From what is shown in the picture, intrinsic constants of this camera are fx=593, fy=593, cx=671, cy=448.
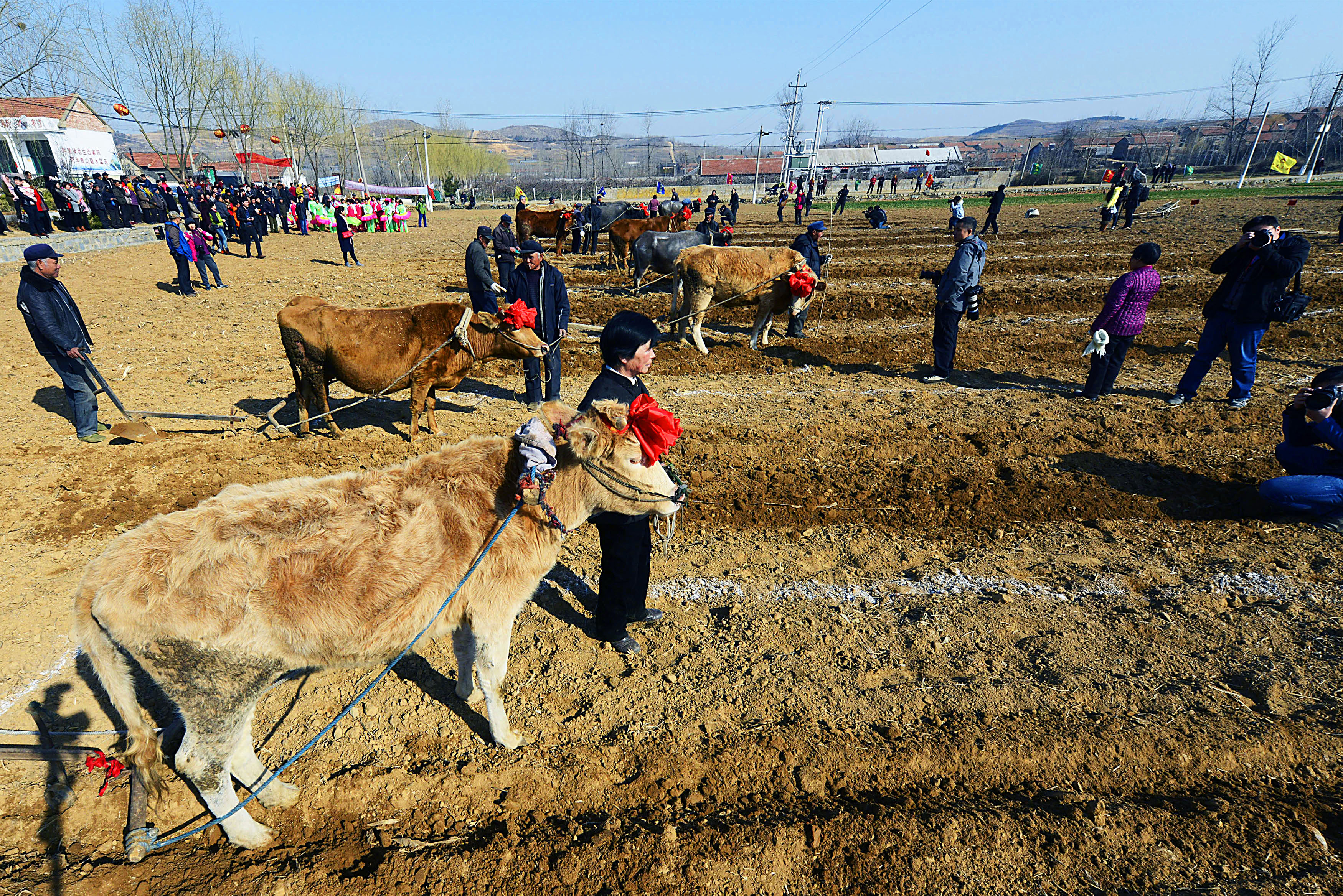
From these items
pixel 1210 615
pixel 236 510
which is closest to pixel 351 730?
pixel 236 510

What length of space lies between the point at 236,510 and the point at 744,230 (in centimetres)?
2990

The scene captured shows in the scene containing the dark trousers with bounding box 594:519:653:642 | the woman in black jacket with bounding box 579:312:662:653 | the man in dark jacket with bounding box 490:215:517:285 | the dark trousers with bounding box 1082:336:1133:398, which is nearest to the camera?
the woman in black jacket with bounding box 579:312:662:653

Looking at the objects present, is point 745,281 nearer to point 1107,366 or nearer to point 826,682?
point 1107,366

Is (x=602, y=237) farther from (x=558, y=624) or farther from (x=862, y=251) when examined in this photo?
(x=558, y=624)

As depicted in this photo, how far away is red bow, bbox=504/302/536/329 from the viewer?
7.45 meters

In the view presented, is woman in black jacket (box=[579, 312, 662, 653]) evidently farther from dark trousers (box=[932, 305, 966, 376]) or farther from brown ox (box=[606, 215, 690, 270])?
brown ox (box=[606, 215, 690, 270])

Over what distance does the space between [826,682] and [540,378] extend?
634 cm

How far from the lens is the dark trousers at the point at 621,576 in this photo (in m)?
3.96

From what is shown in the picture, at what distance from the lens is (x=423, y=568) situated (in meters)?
2.94

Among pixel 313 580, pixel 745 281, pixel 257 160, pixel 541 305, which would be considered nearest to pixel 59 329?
pixel 541 305

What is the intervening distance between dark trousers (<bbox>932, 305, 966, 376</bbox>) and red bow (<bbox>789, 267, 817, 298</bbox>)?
7.81 feet

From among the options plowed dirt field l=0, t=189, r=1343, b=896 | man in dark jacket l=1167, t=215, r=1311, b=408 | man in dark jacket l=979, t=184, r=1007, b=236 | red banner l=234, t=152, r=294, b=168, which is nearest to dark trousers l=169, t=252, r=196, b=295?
plowed dirt field l=0, t=189, r=1343, b=896

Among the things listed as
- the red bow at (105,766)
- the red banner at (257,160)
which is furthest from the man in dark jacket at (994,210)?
the red banner at (257,160)

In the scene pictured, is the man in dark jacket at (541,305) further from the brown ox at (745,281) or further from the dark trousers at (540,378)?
the brown ox at (745,281)
